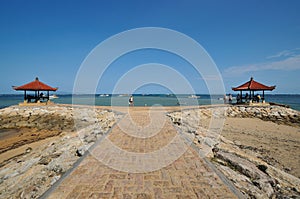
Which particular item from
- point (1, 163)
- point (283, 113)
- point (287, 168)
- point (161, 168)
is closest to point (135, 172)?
point (161, 168)

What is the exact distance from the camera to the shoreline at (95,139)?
4.61 meters

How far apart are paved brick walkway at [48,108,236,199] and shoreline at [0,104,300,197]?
65 cm

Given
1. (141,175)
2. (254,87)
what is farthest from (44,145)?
(254,87)

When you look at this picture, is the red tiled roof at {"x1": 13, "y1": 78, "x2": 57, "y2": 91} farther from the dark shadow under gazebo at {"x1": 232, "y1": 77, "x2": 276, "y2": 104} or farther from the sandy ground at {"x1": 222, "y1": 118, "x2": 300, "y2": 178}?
the dark shadow under gazebo at {"x1": 232, "y1": 77, "x2": 276, "y2": 104}

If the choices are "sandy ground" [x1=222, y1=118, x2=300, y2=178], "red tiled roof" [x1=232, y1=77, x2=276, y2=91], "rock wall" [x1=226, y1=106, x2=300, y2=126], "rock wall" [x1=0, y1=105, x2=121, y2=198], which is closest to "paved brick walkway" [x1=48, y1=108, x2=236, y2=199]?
"rock wall" [x1=0, y1=105, x2=121, y2=198]

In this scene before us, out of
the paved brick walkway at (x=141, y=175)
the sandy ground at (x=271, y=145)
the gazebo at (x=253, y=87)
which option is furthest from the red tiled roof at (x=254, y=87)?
the paved brick walkway at (x=141, y=175)

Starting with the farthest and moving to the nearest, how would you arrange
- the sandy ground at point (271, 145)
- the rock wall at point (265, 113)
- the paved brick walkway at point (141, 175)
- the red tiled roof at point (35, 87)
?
the red tiled roof at point (35, 87), the rock wall at point (265, 113), the sandy ground at point (271, 145), the paved brick walkway at point (141, 175)

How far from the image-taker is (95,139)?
20.9 feet

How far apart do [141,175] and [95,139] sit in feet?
10.8

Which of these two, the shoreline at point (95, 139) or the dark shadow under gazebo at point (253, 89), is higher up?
the dark shadow under gazebo at point (253, 89)

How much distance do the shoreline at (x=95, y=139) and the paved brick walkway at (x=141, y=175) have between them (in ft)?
2.14

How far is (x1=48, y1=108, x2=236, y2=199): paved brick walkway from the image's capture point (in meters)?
2.94

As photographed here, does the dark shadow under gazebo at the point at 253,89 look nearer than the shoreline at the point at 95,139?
No

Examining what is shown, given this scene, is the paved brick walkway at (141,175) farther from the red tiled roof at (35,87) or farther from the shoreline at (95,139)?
the red tiled roof at (35,87)
